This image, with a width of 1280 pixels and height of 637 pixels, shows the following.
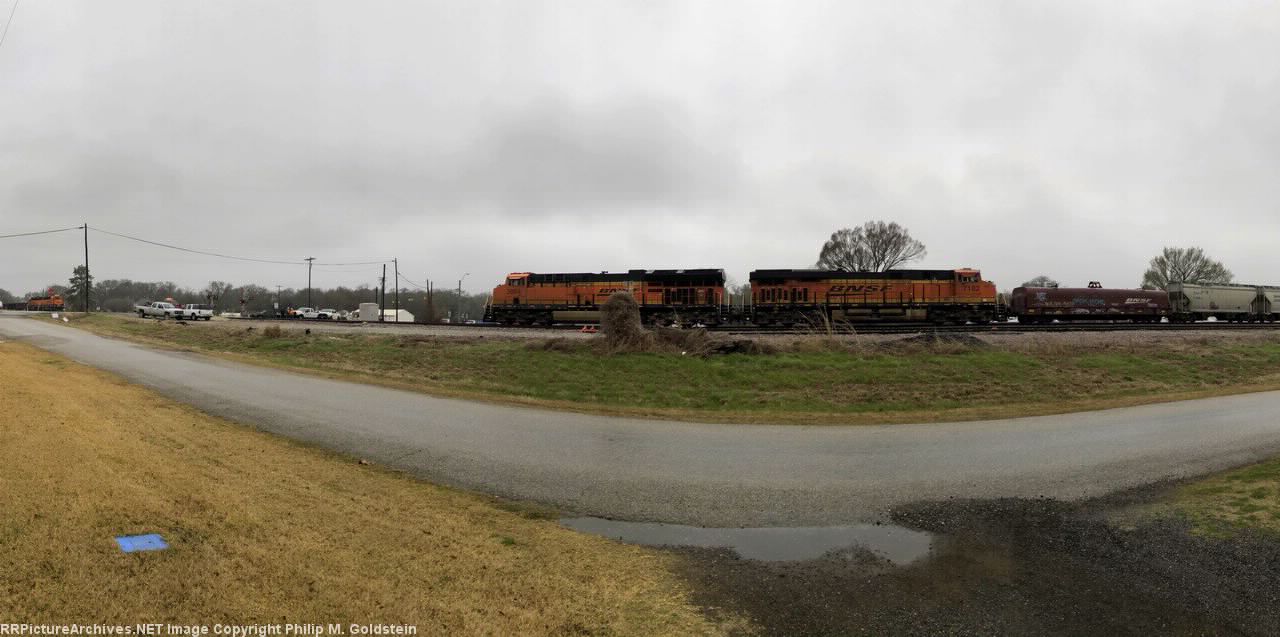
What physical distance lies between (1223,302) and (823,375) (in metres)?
46.5

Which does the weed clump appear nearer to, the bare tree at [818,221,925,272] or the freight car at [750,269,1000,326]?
the freight car at [750,269,1000,326]

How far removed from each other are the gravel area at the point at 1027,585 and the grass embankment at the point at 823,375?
6.39m

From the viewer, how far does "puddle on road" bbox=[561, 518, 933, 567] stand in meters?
5.14

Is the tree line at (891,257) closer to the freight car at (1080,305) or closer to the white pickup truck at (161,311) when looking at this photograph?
the freight car at (1080,305)

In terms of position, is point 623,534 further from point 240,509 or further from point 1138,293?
point 1138,293

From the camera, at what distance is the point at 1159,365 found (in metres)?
18.7

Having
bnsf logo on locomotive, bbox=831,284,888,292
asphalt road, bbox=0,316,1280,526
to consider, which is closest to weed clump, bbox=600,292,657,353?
asphalt road, bbox=0,316,1280,526

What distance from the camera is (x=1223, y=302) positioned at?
42469mm

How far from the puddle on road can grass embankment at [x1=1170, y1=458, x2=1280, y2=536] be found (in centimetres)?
287

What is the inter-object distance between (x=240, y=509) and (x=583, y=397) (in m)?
9.90

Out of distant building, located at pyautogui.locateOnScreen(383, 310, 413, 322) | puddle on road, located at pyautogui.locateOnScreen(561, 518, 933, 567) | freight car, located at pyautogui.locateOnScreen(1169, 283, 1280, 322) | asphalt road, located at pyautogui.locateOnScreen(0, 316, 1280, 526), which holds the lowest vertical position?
puddle on road, located at pyautogui.locateOnScreen(561, 518, 933, 567)

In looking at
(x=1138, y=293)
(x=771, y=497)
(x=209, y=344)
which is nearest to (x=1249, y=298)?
(x=1138, y=293)

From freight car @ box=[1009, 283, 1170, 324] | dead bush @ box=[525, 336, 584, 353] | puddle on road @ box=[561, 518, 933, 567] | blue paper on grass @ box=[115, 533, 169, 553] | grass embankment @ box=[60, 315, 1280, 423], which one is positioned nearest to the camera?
blue paper on grass @ box=[115, 533, 169, 553]

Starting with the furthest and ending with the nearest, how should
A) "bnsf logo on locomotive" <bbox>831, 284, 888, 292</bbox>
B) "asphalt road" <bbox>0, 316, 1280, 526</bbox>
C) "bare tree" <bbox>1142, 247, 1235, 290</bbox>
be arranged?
"bare tree" <bbox>1142, 247, 1235, 290</bbox> → "bnsf logo on locomotive" <bbox>831, 284, 888, 292</bbox> → "asphalt road" <bbox>0, 316, 1280, 526</bbox>
